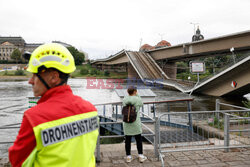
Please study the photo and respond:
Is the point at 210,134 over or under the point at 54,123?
under

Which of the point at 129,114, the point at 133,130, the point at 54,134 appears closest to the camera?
the point at 54,134

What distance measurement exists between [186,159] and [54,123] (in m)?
4.30

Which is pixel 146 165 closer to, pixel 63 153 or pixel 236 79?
pixel 63 153

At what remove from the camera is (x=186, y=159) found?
5.07 metres

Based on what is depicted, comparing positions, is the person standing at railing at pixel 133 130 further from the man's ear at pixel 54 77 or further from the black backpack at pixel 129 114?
the man's ear at pixel 54 77

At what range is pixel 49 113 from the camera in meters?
1.57

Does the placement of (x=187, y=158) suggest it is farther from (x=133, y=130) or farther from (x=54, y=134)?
(x=54, y=134)

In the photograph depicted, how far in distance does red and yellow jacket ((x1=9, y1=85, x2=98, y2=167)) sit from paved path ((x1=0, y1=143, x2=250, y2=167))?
324 cm

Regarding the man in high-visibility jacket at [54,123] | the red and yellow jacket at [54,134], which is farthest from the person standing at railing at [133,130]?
the red and yellow jacket at [54,134]

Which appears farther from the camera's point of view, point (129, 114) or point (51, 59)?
point (129, 114)

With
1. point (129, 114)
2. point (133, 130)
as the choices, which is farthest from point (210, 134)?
point (129, 114)

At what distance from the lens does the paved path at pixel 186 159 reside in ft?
15.6

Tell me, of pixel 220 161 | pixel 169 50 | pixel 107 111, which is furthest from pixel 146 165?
pixel 169 50

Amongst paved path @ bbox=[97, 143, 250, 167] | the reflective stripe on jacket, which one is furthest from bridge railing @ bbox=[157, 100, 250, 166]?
the reflective stripe on jacket
